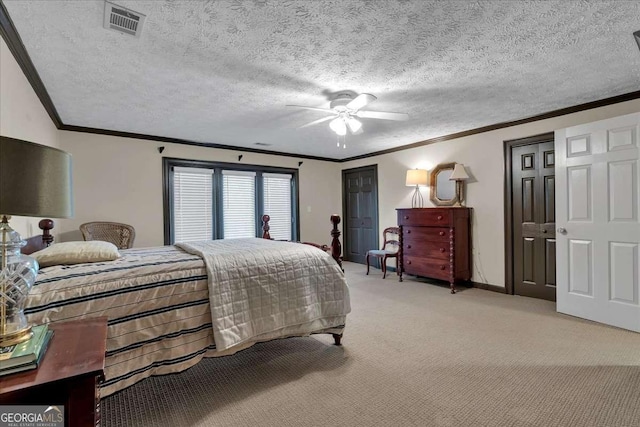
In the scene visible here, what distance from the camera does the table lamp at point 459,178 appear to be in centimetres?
443

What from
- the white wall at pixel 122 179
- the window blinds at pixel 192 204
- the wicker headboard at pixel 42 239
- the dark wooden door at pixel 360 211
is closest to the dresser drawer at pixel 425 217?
the dark wooden door at pixel 360 211

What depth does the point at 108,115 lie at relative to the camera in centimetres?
353

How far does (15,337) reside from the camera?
1.06 meters

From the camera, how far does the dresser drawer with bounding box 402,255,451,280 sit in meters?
4.32

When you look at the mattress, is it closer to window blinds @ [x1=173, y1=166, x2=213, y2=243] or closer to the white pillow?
the white pillow

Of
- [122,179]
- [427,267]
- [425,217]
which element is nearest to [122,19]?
[122,179]

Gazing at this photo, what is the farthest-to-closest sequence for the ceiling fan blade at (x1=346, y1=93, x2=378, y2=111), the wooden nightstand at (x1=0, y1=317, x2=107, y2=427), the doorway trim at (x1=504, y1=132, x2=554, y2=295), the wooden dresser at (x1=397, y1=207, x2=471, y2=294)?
the wooden dresser at (x1=397, y1=207, x2=471, y2=294), the doorway trim at (x1=504, y1=132, x2=554, y2=295), the ceiling fan blade at (x1=346, y1=93, x2=378, y2=111), the wooden nightstand at (x1=0, y1=317, x2=107, y2=427)

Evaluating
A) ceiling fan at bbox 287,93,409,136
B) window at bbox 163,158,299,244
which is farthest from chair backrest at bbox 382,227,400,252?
ceiling fan at bbox 287,93,409,136

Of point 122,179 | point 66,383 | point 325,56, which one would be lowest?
point 66,383

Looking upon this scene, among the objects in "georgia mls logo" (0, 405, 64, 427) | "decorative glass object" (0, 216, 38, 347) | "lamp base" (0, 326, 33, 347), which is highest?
"decorative glass object" (0, 216, 38, 347)

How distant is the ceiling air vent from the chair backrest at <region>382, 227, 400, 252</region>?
4.72 metres

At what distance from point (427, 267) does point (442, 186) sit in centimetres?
133

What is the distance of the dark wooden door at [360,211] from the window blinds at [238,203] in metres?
2.19

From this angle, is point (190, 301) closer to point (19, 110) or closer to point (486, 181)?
point (19, 110)
